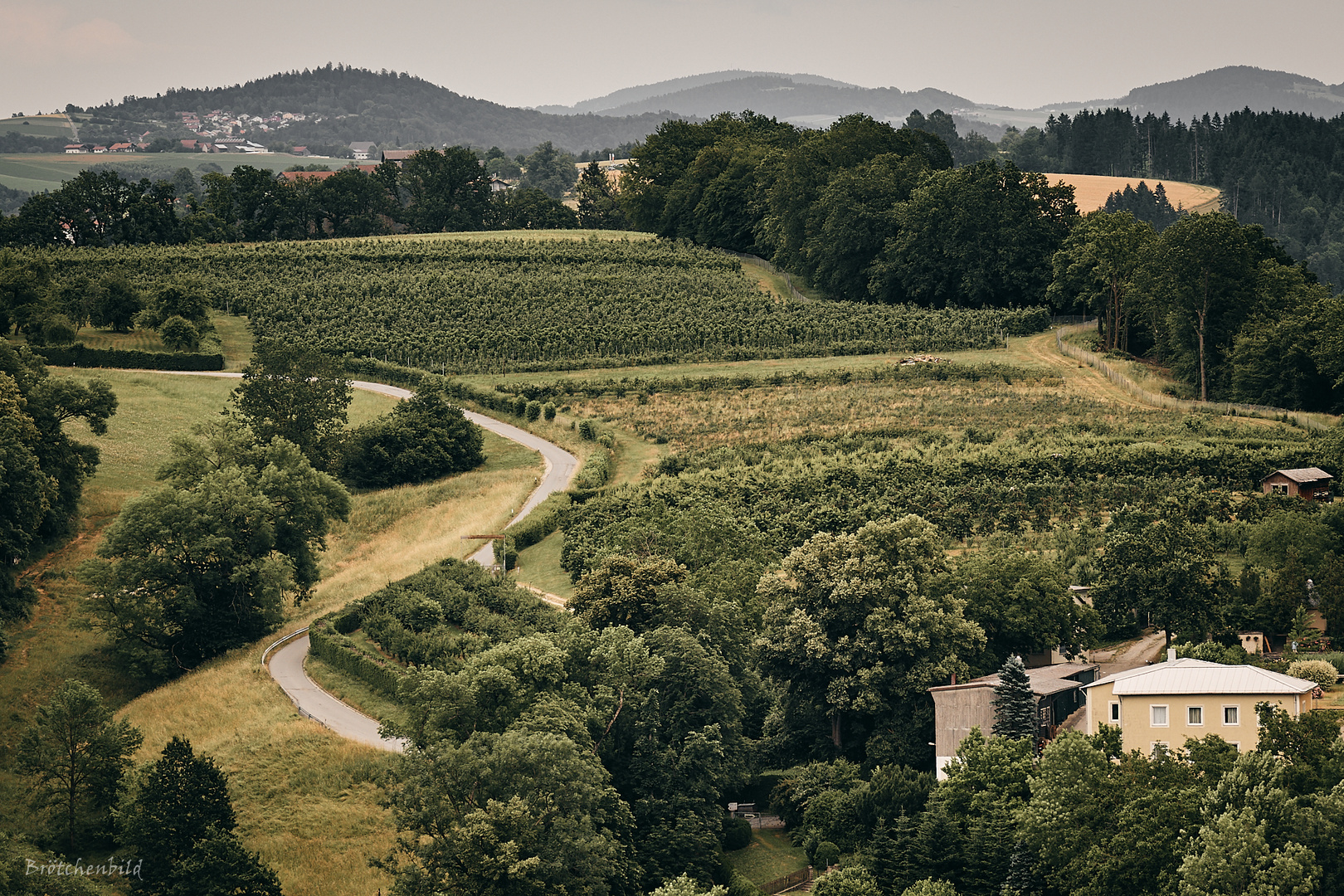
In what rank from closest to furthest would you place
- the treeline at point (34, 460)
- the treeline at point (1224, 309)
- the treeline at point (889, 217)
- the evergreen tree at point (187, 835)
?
the evergreen tree at point (187, 835)
the treeline at point (34, 460)
the treeline at point (1224, 309)
the treeline at point (889, 217)

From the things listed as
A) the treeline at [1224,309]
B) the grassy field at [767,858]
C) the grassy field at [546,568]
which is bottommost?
the grassy field at [767,858]

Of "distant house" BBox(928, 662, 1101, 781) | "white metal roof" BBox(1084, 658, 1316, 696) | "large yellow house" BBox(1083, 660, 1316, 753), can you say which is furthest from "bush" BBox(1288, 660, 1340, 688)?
"distant house" BBox(928, 662, 1101, 781)

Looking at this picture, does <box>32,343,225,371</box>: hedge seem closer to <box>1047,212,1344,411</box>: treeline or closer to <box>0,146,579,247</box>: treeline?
<box>0,146,579,247</box>: treeline

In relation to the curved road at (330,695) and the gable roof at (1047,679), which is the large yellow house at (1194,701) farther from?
the curved road at (330,695)

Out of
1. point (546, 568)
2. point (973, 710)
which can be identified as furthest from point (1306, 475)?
point (546, 568)

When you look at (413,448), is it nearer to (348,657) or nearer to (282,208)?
(348,657)

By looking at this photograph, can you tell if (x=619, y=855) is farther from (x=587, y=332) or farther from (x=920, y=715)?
(x=587, y=332)

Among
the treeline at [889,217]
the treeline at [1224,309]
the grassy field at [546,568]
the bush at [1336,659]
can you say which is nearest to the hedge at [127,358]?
the grassy field at [546,568]

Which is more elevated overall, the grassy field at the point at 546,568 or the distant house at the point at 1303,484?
the distant house at the point at 1303,484

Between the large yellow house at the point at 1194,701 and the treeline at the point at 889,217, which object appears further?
the treeline at the point at 889,217
